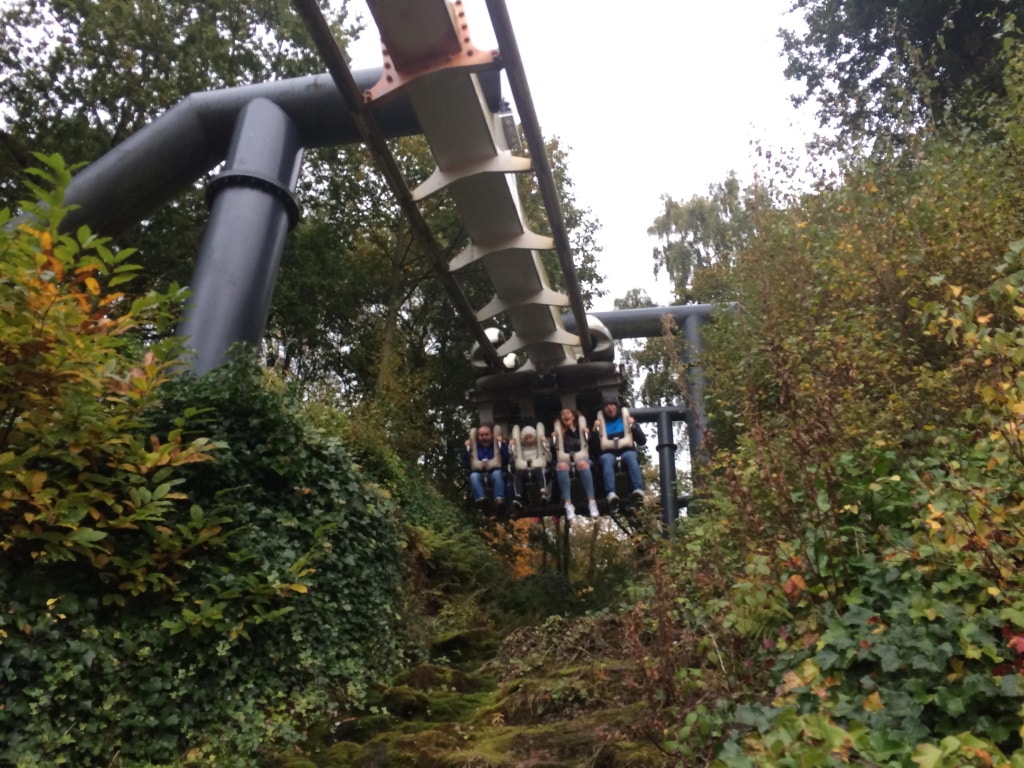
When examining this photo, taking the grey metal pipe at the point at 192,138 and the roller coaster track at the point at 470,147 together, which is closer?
the roller coaster track at the point at 470,147

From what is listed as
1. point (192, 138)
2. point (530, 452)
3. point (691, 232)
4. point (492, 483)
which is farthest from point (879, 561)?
point (691, 232)

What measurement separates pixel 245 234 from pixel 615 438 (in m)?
4.79

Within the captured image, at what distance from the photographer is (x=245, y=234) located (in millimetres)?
7109

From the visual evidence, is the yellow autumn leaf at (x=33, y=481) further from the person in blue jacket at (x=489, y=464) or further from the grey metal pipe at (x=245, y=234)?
the person in blue jacket at (x=489, y=464)

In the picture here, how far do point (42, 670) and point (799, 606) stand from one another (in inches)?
126

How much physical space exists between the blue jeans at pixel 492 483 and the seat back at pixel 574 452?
695mm

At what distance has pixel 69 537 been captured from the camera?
12.8 feet

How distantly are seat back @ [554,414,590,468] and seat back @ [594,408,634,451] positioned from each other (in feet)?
0.56

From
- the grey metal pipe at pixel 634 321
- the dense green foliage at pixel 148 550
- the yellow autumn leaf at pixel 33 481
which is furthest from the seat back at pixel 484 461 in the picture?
the yellow autumn leaf at pixel 33 481

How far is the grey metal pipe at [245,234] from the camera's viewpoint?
6.61 meters

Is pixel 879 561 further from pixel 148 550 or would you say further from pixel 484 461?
pixel 484 461

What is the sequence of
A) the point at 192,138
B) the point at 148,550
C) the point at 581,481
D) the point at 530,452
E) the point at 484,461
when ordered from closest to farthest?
the point at 148,550 < the point at 192,138 < the point at 581,481 < the point at 530,452 < the point at 484,461

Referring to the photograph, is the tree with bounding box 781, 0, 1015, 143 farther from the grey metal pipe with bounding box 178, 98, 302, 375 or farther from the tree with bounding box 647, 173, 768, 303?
the tree with bounding box 647, 173, 768, 303

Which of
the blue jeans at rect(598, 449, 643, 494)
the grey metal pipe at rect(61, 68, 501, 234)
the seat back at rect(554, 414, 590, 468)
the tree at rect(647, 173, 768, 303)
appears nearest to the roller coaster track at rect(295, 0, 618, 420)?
the seat back at rect(554, 414, 590, 468)
